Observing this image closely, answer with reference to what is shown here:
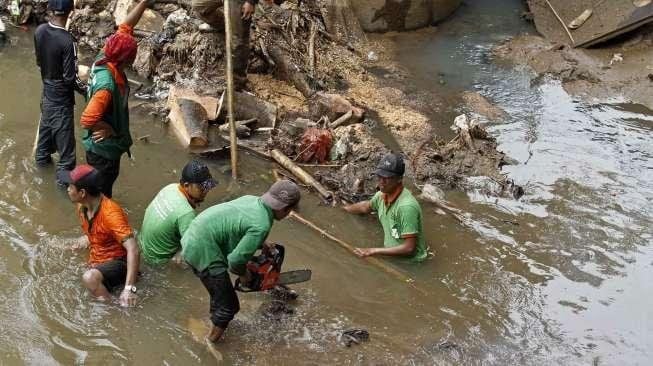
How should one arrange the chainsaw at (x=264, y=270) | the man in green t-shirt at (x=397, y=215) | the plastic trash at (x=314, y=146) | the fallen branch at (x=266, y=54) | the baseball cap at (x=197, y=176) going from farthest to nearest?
the fallen branch at (x=266, y=54)
the plastic trash at (x=314, y=146)
the man in green t-shirt at (x=397, y=215)
the baseball cap at (x=197, y=176)
the chainsaw at (x=264, y=270)

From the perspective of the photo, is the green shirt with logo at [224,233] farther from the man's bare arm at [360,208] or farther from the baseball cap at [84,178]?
the man's bare arm at [360,208]

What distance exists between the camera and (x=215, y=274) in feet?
14.9

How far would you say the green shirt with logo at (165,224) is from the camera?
509 cm

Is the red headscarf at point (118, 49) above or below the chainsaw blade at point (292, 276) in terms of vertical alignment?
above

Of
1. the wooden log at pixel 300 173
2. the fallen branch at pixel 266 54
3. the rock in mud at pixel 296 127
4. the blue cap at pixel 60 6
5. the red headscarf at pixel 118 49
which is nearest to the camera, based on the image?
the red headscarf at pixel 118 49

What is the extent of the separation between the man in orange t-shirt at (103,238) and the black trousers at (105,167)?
2.77 feet

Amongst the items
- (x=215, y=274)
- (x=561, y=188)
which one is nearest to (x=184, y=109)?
(x=215, y=274)

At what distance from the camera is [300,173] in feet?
24.2

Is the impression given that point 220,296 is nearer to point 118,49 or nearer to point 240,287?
point 240,287

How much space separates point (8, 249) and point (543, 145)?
6479 mm

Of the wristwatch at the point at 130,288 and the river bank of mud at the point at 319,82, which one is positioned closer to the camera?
the wristwatch at the point at 130,288

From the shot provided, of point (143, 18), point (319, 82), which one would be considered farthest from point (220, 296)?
point (143, 18)

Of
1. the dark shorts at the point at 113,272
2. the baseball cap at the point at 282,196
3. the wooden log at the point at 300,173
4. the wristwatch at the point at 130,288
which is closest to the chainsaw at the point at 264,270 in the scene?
the baseball cap at the point at 282,196

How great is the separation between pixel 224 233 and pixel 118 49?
206cm
